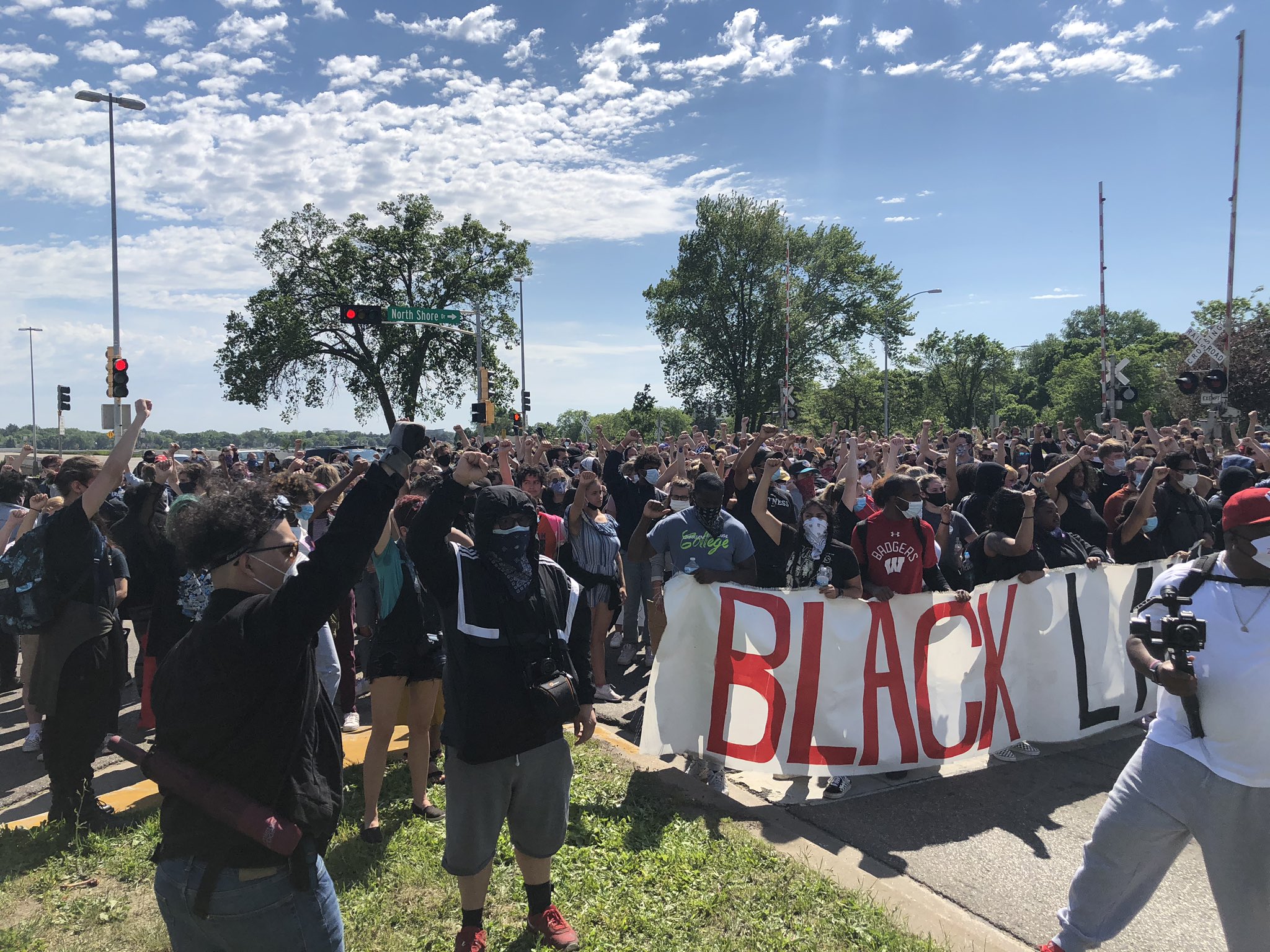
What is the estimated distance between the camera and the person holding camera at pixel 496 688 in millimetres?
3102

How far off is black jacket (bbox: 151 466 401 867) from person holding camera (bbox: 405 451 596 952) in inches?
43.5

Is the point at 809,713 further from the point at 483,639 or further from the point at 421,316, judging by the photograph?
the point at 421,316

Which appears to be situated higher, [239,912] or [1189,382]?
[1189,382]

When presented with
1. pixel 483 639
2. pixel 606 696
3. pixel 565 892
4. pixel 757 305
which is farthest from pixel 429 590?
pixel 757 305

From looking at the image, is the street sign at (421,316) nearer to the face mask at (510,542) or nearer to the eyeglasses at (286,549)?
the face mask at (510,542)

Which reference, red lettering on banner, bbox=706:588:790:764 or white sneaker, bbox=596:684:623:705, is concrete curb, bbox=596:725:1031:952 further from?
white sneaker, bbox=596:684:623:705

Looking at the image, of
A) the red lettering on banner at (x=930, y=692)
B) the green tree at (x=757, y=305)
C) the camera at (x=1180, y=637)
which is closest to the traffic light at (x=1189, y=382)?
the red lettering on banner at (x=930, y=692)

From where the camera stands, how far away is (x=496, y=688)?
3.10 metres

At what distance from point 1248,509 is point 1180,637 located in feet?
1.83

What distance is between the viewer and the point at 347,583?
77.7 inches

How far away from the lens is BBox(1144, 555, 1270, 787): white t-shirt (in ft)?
8.91

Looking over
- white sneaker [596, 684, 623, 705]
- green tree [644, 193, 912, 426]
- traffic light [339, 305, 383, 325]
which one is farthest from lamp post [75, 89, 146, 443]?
green tree [644, 193, 912, 426]

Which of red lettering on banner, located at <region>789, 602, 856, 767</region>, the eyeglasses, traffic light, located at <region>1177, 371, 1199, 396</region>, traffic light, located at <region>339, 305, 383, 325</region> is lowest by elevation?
red lettering on banner, located at <region>789, 602, 856, 767</region>

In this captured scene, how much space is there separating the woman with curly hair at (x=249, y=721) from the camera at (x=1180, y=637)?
263cm
